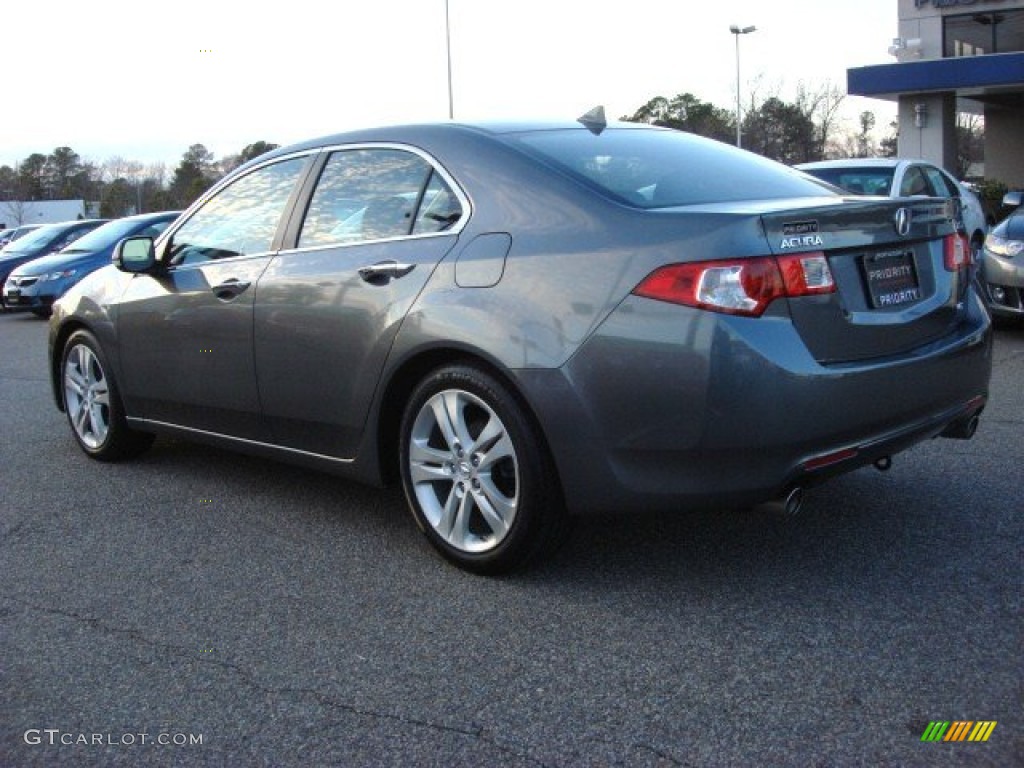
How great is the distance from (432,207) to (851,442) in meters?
1.73

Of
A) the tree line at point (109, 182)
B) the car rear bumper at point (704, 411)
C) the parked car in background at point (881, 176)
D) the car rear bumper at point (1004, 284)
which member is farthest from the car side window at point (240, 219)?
the tree line at point (109, 182)

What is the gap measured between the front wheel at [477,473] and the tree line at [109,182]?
188 ft

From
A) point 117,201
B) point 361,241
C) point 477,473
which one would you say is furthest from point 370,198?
point 117,201

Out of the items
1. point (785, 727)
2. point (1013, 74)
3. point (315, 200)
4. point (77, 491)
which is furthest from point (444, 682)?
point (1013, 74)

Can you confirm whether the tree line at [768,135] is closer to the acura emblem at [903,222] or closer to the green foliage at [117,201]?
the green foliage at [117,201]

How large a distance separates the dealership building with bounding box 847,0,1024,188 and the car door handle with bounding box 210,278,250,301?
2667 cm

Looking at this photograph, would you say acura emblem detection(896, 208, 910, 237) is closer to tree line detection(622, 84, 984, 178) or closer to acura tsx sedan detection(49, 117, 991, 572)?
acura tsx sedan detection(49, 117, 991, 572)

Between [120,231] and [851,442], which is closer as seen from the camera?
[851,442]

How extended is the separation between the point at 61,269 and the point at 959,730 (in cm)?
1660

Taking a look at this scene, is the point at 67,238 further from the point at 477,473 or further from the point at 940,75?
the point at 940,75

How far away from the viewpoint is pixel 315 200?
15.7 feet

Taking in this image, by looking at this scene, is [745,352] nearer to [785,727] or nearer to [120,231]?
[785,727]

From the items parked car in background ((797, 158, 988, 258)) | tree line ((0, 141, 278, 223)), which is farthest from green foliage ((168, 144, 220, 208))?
parked car in background ((797, 158, 988, 258))

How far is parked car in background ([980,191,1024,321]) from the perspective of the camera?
9008 mm
